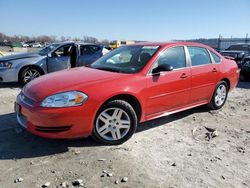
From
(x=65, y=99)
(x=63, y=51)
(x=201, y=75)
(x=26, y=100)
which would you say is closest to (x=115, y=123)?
(x=65, y=99)

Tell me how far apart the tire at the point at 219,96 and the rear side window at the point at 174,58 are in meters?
1.25

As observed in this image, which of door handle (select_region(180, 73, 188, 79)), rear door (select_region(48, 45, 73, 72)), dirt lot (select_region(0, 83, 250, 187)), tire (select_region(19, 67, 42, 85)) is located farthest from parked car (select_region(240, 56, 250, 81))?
tire (select_region(19, 67, 42, 85))

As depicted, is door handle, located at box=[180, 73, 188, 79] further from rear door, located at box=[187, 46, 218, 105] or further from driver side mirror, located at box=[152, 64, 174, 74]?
driver side mirror, located at box=[152, 64, 174, 74]

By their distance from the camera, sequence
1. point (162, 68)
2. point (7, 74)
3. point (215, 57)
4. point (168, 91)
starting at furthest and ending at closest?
point (7, 74), point (215, 57), point (168, 91), point (162, 68)

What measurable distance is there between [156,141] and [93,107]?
1177 mm

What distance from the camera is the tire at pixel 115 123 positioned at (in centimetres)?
383

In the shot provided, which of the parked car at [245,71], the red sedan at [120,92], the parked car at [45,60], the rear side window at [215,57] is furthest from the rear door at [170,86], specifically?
the parked car at [245,71]

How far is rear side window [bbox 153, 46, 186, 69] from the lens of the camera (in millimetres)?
4552

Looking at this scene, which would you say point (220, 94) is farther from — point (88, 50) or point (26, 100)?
point (88, 50)

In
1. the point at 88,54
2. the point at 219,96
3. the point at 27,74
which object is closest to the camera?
the point at 219,96

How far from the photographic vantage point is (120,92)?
12.6 feet

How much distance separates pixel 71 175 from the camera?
310 cm

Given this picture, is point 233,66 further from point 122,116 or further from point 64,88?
point 64,88

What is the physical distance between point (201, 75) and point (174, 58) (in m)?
0.72
